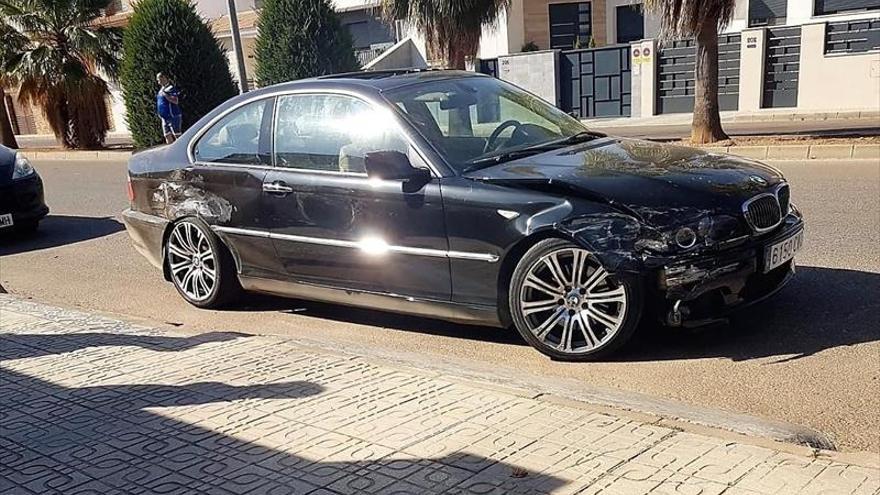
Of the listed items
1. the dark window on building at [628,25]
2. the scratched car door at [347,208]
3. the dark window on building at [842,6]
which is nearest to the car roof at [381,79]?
the scratched car door at [347,208]

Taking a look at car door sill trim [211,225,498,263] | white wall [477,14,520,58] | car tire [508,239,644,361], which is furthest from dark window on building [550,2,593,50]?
car tire [508,239,644,361]

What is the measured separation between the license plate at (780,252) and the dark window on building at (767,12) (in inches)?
1035

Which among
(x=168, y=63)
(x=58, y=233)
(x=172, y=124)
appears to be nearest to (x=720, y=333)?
(x=58, y=233)

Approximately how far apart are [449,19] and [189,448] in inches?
581

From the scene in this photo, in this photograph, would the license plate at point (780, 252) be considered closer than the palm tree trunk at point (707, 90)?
Yes

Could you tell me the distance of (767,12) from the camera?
28.8 m

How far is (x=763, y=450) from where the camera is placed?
3338 mm

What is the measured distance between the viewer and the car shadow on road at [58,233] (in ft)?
32.3

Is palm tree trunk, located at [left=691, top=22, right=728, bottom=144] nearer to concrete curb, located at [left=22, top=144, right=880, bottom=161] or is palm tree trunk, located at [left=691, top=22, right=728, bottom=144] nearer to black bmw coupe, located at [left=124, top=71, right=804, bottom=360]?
concrete curb, located at [left=22, top=144, right=880, bottom=161]

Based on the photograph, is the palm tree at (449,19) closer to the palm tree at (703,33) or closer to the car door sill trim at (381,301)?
the palm tree at (703,33)

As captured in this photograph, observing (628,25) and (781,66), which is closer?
(781,66)

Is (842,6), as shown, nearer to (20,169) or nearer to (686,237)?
(20,169)

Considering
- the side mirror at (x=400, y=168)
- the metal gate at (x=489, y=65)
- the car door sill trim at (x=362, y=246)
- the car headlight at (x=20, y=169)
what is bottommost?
the car door sill trim at (x=362, y=246)

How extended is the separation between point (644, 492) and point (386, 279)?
100 inches
